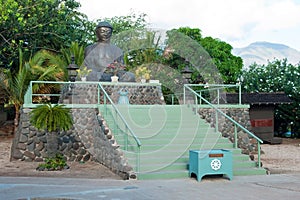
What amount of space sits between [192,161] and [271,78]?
16.0m

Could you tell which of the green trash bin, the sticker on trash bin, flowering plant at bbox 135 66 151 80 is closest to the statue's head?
flowering plant at bbox 135 66 151 80

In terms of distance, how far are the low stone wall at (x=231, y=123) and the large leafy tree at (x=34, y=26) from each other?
8.26 metres

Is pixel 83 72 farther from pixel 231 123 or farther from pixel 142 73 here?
pixel 231 123

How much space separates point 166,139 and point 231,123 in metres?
3.47

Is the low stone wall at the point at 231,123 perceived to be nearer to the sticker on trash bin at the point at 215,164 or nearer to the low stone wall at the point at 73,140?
the low stone wall at the point at 73,140

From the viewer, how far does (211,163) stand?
8.27m

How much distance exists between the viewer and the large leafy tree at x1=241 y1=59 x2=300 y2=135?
21531mm

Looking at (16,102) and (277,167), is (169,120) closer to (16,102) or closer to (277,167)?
(277,167)

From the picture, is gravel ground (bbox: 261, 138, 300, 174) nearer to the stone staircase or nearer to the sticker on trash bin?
the stone staircase

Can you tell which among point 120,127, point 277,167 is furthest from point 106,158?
point 277,167

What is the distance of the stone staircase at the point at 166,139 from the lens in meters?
8.89

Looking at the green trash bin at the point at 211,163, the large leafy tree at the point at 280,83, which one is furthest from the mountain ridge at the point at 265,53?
the green trash bin at the point at 211,163

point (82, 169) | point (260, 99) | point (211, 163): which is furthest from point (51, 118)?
point (260, 99)

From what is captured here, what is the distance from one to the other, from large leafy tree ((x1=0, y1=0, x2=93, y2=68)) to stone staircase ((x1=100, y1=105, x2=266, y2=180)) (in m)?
7.02
